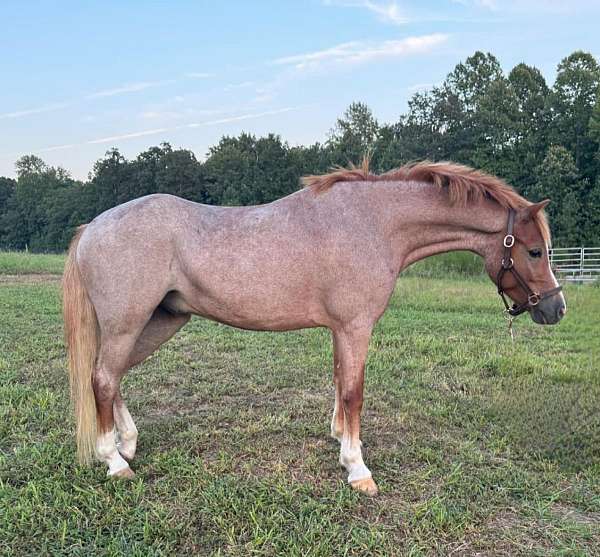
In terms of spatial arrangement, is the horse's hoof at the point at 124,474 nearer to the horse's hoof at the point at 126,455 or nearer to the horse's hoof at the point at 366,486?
the horse's hoof at the point at 126,455

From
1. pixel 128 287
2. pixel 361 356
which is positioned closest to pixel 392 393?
pixel 361 356

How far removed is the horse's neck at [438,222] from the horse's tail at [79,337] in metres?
2.11

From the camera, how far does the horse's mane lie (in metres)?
2.98

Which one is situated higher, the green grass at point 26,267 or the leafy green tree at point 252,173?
the leafy green tree at point 252,173

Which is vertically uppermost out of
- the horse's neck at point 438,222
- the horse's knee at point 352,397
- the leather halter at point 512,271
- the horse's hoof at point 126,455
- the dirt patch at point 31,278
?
the horse's neck at point 438,222

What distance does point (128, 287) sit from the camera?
9.69 ft

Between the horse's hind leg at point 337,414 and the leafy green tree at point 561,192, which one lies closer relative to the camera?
the horse's hind leg at point 337,414

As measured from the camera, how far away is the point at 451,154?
3731cm

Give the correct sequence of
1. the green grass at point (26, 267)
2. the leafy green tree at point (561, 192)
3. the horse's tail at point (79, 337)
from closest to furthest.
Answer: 1. the horse's tail at point (79, 337)
2. the green grass at point (26, 267)
3. the leafy green tree at point (561, 192)

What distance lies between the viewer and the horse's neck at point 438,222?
9.90 feet

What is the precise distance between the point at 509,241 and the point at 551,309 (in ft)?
1.72

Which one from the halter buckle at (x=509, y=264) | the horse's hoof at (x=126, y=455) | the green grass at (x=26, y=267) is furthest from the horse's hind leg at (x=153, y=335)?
the green grass at (x=26, y=267)

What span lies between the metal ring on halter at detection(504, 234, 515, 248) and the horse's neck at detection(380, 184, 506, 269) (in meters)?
Answer: 0.08

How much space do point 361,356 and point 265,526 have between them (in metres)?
1.12
